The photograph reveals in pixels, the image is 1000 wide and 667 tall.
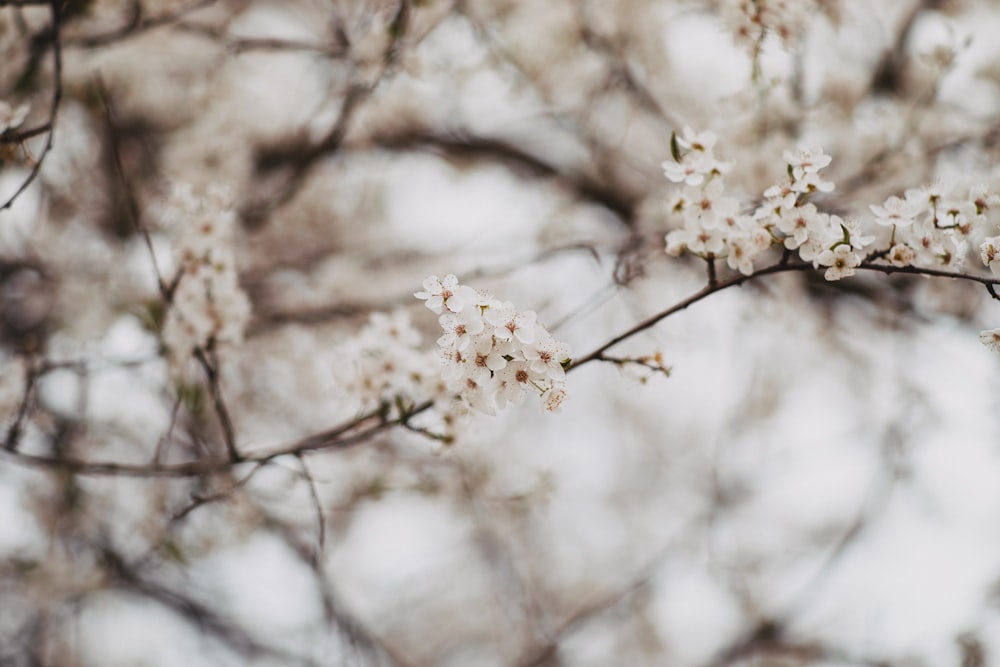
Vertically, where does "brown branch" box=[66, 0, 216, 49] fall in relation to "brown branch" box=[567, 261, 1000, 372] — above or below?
above

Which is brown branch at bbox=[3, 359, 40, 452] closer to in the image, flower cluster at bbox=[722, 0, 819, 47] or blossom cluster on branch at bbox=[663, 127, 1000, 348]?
blossom cluster on branch at bbox=[663, 127, 1000, 348]

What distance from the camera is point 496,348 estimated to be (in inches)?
47.9

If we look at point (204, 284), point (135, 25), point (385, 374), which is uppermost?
point (135, 25)

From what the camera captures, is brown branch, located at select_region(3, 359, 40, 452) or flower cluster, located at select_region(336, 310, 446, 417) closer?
flower cluster, located at select_region(336, 310, 446, 417)

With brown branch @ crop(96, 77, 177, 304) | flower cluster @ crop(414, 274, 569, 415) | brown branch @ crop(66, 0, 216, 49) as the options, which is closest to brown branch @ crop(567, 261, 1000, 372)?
flower cluster @ crop(414, 274, 569, 415)

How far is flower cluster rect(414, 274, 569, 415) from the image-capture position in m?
1.20

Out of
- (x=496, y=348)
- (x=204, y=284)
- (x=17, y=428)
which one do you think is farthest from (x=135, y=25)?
(x=496, y=348)

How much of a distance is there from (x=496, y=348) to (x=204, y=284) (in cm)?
86

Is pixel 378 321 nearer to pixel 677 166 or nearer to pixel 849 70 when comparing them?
pixel 677 166

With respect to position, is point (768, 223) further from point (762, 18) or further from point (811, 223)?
point (762, 18)

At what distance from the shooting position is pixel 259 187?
12.2 feet

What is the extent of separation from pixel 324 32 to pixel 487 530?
256 cm

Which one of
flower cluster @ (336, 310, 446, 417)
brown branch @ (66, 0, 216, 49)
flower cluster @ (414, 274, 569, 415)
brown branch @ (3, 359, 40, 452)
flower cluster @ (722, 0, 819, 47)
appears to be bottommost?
flower cluster @ (414, 274, 569, 415)

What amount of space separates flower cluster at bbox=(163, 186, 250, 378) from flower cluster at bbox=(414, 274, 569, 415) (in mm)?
702
